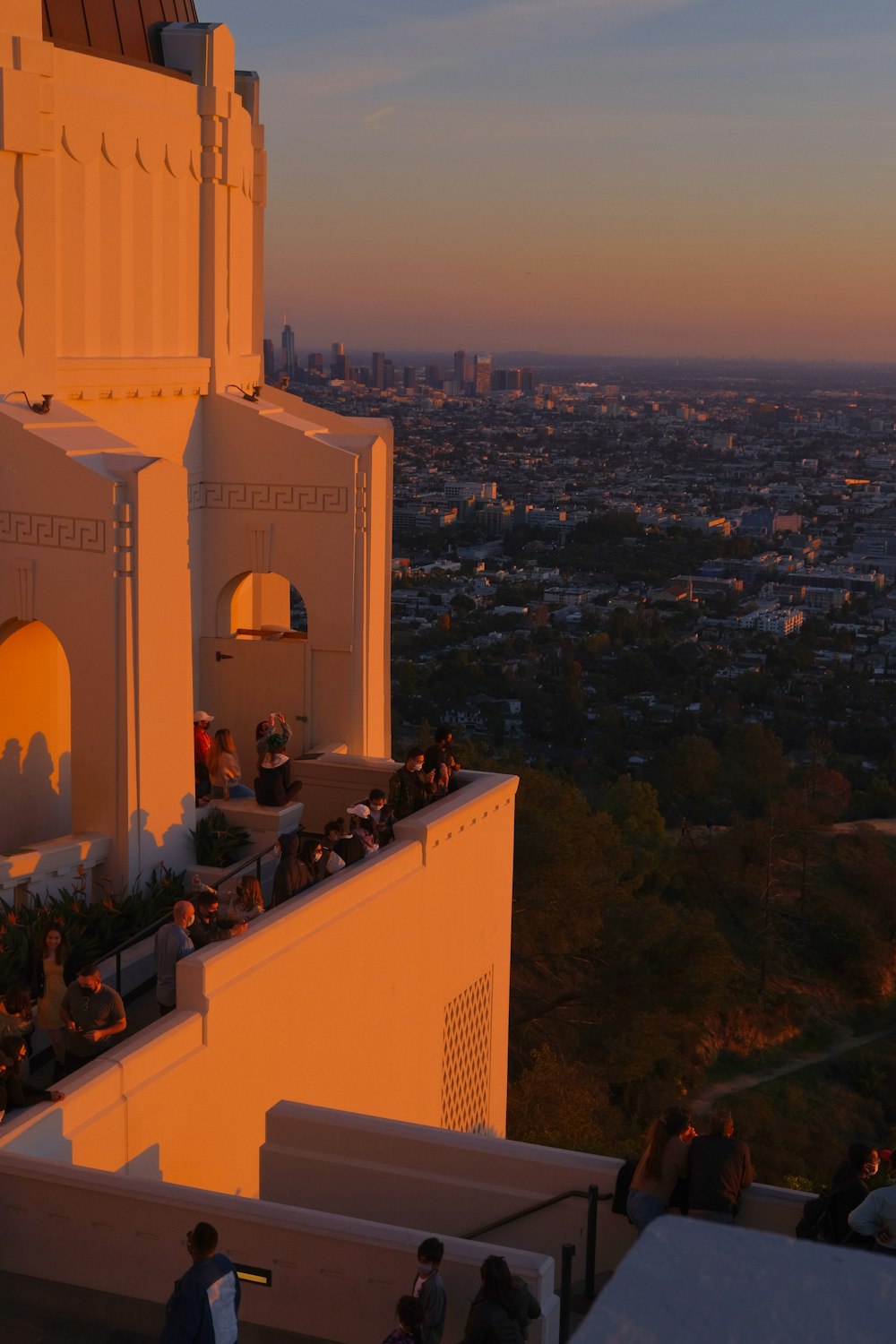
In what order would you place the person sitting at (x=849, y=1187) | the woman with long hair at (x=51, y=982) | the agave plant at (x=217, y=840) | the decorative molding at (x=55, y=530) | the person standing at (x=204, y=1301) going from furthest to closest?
1. the agave plant at (x=217, y=840)
2. the decorative molding at (x=55, y=530)
3. the woman with long hair at (x=51, y=982)
4. the person sitting at (x=849, y=1187)
5. the person standing at (x=204, y=1301)

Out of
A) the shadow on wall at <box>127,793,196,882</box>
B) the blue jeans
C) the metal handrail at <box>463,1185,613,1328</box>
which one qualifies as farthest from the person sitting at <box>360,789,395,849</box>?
the blue jeans

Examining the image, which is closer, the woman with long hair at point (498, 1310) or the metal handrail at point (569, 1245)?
the woman with long hair at point (498, 1310)

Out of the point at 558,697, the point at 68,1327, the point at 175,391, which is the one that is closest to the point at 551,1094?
the point at 175,391

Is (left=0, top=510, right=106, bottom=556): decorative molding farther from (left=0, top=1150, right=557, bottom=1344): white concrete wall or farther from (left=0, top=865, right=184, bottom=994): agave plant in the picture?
(left=0, top=1150, right=557, bottom=1344): white concrete wall

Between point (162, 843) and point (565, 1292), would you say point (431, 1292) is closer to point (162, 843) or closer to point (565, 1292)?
point (565, 1292)

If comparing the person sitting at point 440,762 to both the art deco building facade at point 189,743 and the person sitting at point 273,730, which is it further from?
the person sitting at point 273,730

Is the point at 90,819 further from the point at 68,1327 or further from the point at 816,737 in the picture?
the point at 816,737

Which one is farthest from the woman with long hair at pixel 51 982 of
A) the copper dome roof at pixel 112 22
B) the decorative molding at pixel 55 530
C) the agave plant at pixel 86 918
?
the copper dome roof at pixel 112 22
